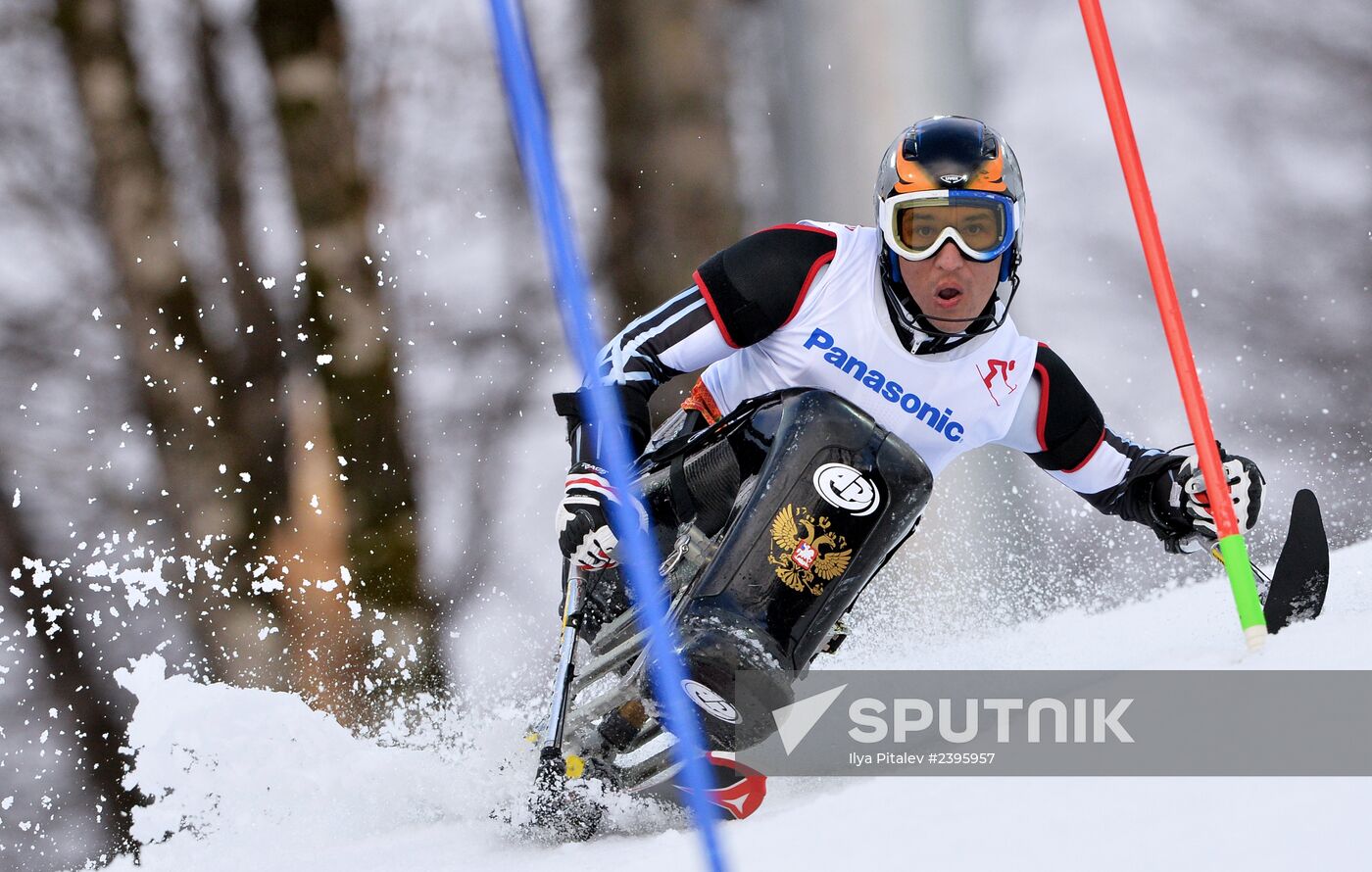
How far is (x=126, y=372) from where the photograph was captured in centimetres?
888

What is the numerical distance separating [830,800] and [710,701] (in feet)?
0.95

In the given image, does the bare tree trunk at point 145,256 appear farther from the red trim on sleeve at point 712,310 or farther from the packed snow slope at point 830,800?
the red trim on sleeve at point 712,310

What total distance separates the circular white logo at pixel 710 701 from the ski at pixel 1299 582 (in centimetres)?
120

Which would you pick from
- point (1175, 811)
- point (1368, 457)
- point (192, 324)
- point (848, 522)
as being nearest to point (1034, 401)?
point (848, 522)

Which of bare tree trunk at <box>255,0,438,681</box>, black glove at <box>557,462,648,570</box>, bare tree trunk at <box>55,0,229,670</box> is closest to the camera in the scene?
black glove at <box>557,462,648,570</box>

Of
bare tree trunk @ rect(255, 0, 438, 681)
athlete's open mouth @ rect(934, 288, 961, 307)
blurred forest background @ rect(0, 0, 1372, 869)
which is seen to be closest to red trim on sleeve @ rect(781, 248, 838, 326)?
athlete's open mouth @ rect(934, 288, 961, 307)

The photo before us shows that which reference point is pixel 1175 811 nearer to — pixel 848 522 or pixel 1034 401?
pixel 848 522

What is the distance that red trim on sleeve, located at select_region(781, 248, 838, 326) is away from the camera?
2.80m

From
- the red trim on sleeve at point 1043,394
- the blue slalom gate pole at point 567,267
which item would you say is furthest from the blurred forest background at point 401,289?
the blue slalom gate pole at point 567,267

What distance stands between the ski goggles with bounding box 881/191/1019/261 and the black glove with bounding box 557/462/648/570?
0.78 meters

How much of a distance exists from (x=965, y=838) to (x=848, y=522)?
0.71 m

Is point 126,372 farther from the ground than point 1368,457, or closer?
farther from the ground
